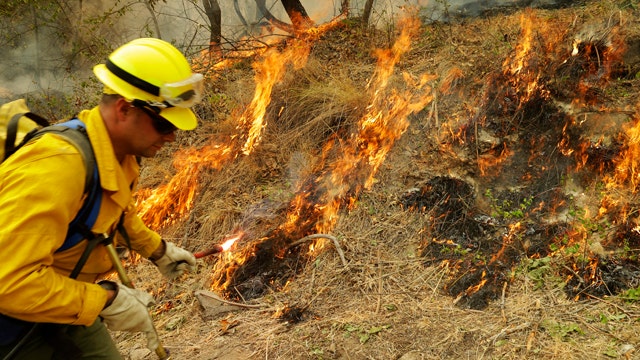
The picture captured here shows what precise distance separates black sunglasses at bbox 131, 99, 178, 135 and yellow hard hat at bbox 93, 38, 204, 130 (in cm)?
2

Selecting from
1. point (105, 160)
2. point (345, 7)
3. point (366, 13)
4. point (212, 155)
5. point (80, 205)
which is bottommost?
point (212, 155)

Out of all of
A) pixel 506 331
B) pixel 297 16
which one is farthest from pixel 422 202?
pixel 297 16

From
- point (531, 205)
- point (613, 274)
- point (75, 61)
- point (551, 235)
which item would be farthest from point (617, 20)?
point (75, 61)

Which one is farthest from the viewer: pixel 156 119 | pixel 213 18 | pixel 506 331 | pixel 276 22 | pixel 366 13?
pixel 276 22

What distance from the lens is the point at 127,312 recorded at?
202 centimetres

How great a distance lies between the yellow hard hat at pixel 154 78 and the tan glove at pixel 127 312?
84 cm

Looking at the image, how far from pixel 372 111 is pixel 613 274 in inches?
132

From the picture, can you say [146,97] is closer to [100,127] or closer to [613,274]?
[100,127]

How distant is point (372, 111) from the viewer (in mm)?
5863

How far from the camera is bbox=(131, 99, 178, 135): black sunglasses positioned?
190 centimetres

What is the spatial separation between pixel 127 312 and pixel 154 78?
1085 millimetres

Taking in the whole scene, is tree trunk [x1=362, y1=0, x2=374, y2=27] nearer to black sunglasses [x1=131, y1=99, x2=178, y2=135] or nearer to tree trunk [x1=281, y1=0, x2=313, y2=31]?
tree trunk [x1=281, y1=0, x2=313, y2=31]

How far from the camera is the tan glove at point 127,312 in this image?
78.1 inches

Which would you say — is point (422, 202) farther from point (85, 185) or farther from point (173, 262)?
point (85, 185)
